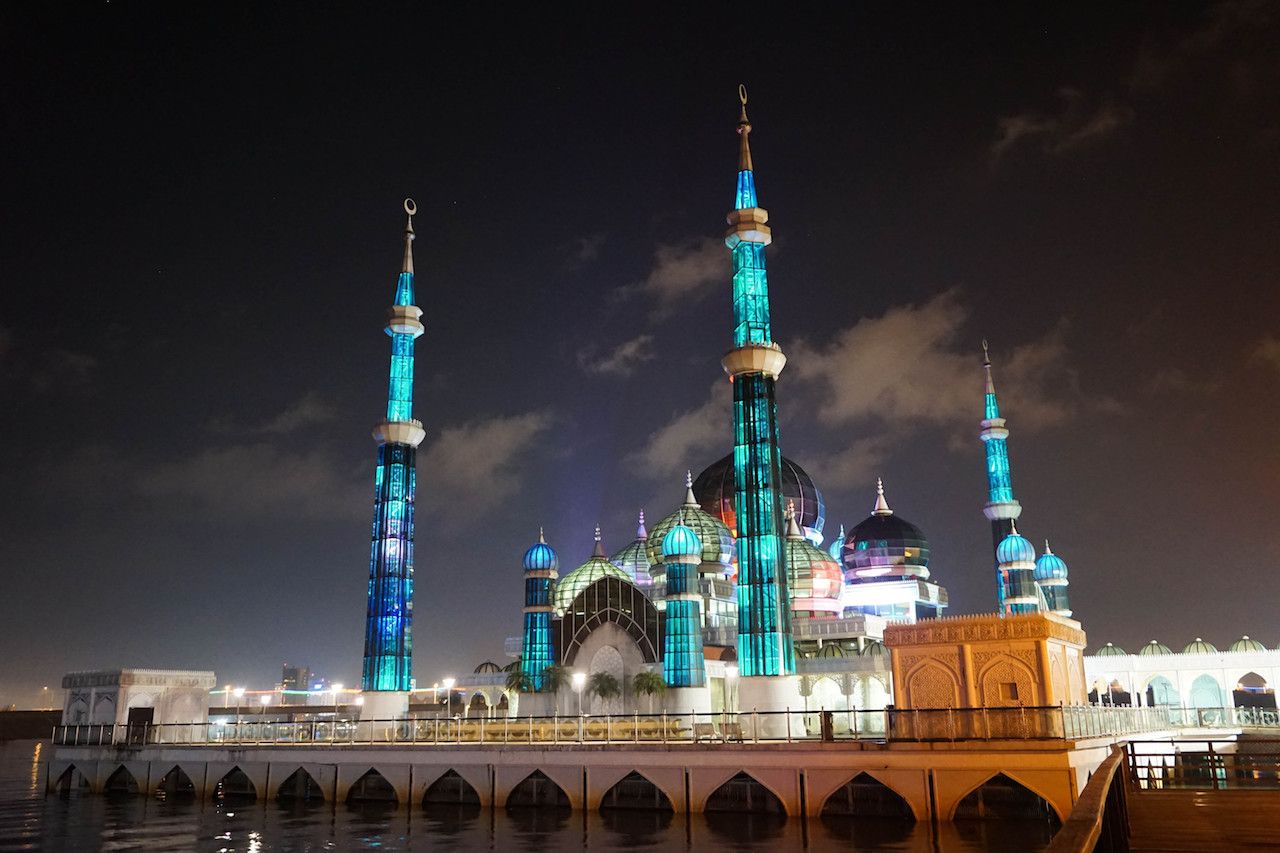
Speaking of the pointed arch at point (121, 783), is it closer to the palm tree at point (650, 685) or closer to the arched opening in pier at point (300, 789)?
the arched opening in pier at point (300, 789)

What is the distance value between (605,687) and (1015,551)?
30295 mm

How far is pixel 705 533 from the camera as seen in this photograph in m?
68.1

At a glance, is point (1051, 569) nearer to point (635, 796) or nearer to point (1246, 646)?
point (1246, 646)

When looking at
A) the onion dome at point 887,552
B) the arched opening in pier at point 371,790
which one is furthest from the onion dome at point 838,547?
the arched opening in pier at point 371,790

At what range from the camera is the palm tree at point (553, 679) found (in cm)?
5725

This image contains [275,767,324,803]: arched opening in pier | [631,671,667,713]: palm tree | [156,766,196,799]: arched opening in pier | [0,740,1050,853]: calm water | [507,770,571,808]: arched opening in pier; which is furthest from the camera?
[631,671,667,713]: palm tree

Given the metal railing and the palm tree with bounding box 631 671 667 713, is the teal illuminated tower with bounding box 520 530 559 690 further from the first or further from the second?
the metal railing

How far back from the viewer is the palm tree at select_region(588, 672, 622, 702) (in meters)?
55.0

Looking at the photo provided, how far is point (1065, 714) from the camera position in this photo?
28016 mm

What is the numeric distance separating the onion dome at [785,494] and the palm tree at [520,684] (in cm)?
2297

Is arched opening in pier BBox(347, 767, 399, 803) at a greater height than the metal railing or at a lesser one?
lesser

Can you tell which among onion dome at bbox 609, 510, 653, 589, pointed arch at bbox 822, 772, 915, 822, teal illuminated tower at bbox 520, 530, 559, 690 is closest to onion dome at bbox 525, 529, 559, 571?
teal illuminated tower at bbox 520, 530, 559, 690

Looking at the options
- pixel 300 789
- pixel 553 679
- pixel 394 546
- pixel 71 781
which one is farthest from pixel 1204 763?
pixel 71 781

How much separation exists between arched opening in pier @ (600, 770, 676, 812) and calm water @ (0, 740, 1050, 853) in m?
1.07
